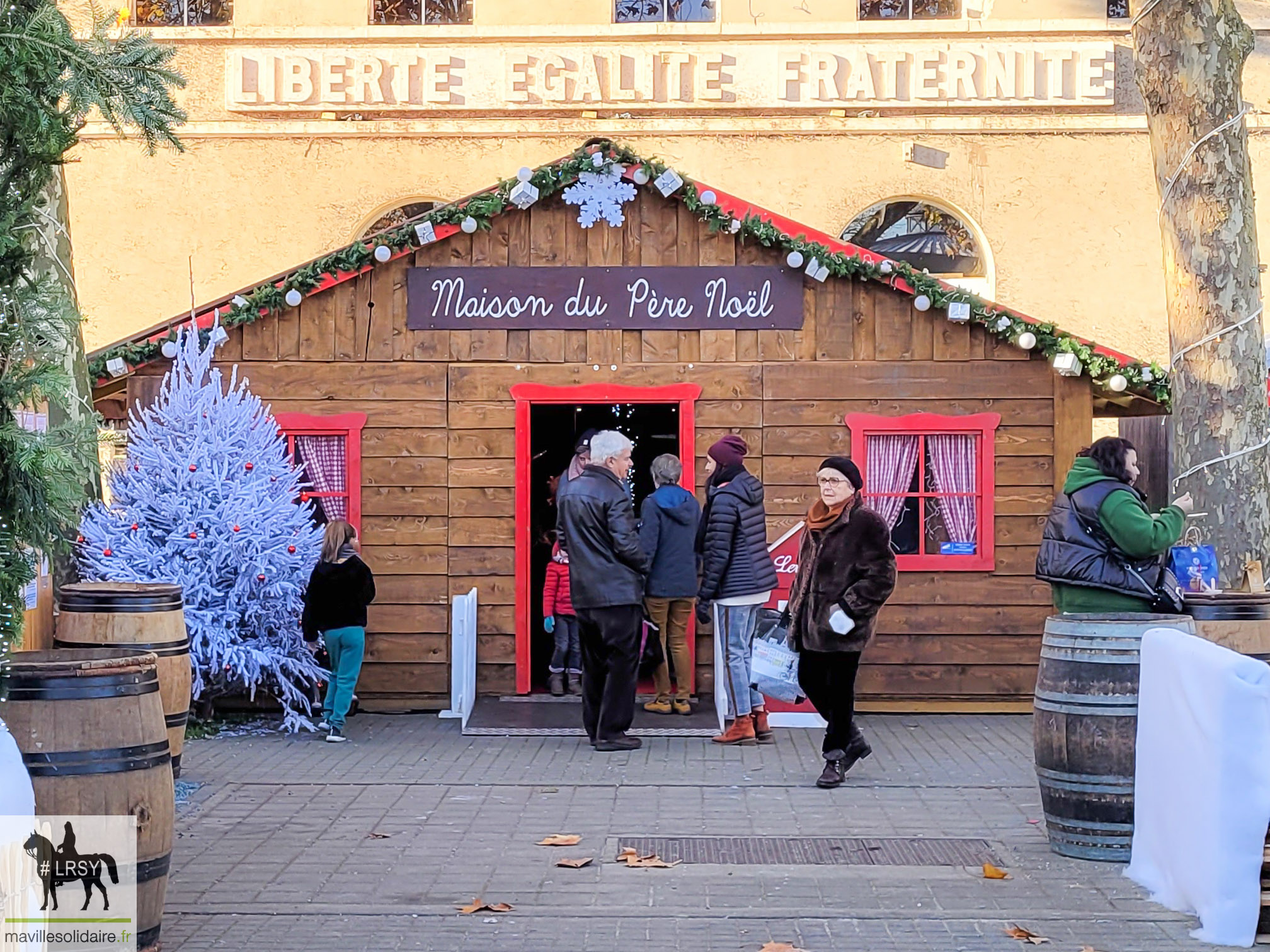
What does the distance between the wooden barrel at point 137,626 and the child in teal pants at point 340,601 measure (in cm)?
244

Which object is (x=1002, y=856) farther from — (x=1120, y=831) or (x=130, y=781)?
(x=130, y=781)

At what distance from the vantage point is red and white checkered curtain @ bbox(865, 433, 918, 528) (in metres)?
10.6

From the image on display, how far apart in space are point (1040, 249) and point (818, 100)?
110 inches

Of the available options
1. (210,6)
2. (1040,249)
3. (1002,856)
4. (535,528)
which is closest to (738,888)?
(1002,856)

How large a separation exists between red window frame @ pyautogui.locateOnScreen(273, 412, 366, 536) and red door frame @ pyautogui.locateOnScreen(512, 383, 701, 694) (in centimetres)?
113

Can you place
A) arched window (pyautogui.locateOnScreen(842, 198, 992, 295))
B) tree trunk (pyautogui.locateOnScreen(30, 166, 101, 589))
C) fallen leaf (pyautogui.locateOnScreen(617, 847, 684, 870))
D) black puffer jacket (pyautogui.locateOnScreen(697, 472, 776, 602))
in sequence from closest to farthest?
fallen leaf (pyautogui.locateOnScreen(617, 847, 684, 870)) < tree trunk (pyautogui.locateOnScreen(30, 166, 101, 589)) < black puffer jacket (pyautogui.locateOnScreen(697, 472, 776, 602)) < arched window (pyautogui.locateOnScreen(842, 198, 992, 295))

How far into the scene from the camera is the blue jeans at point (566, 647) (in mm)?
10945

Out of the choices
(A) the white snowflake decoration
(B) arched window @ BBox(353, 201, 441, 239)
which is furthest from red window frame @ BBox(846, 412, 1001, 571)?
(B) arched window @ BBox(353, 201, 441, 239)

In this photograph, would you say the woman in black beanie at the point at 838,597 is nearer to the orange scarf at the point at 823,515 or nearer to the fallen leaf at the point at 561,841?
the orange scarf at the point at 823,515

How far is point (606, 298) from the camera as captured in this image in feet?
35.0

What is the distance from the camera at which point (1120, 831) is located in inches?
242

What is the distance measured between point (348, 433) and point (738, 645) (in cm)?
341

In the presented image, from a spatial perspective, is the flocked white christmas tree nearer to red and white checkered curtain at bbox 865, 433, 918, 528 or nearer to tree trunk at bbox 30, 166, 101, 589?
tree trunk at bbox 30, 166, 101, 589

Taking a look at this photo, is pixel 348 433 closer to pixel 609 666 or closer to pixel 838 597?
pixel 609 666
